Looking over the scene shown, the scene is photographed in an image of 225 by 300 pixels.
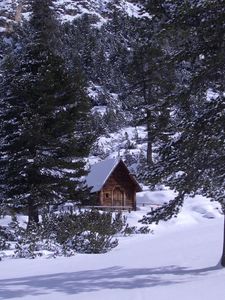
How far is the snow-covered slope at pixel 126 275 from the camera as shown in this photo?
958 centimetres

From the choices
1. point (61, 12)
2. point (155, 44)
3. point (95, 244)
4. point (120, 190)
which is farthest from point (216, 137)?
point (61, 12)

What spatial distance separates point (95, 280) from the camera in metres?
11.6

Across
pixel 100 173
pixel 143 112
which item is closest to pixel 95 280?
pixel 143 112

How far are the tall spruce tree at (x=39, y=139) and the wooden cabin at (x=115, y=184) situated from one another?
12869mm

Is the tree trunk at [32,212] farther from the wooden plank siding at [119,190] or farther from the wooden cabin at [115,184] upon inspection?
the wooden plank siding at [119,190]

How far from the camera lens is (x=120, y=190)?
4069cm

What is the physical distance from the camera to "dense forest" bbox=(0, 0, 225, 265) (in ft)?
37.6

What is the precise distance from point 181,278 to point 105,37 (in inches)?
3162

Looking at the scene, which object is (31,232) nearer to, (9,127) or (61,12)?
(9,127)

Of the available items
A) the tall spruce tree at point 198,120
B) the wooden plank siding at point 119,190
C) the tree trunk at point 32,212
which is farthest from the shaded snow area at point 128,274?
the wooden plank siding at point 119,190

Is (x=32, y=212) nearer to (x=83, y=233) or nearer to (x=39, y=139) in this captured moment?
A: (x=39, y=139)

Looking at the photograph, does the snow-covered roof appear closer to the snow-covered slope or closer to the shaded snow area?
the shaded snow area

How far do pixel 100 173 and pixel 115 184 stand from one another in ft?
5.32

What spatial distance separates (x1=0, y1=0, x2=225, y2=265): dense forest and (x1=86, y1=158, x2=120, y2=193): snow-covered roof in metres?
6.32
